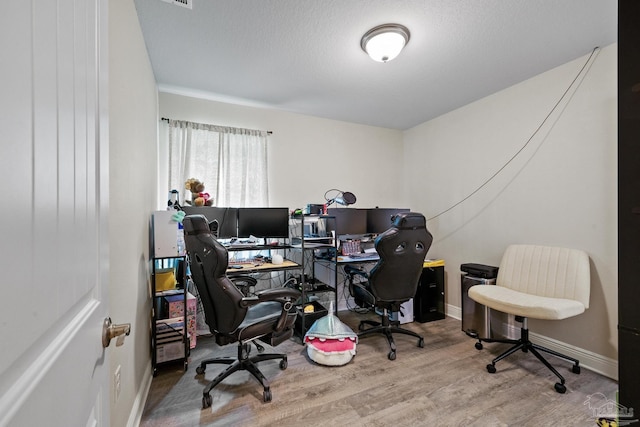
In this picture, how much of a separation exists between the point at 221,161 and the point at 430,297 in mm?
2894

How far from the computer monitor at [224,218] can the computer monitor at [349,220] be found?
108 centimetres

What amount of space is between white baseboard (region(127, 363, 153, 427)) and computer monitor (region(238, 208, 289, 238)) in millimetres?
1380

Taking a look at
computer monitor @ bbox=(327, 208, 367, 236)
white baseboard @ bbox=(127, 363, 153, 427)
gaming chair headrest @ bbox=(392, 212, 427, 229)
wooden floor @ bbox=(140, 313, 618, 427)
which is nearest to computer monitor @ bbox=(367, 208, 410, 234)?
computer monitor @ bbox=(327, 208, 367, 236)

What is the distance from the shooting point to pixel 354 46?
2070 mm

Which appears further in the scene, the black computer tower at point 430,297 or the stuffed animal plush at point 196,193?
the black computer tower at point 430,297

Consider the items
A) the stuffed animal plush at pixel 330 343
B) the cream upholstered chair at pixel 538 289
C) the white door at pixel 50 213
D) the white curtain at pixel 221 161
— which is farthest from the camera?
the white curtain at pixel 221 161

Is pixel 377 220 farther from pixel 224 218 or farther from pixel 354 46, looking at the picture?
pixel 354 46

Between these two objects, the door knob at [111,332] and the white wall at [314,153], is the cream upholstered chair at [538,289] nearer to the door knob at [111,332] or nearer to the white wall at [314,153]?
the white wall at [314,153]

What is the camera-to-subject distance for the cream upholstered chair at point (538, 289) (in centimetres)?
202

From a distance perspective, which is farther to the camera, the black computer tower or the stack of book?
the black computer tower

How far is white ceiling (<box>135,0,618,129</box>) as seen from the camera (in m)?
1.72

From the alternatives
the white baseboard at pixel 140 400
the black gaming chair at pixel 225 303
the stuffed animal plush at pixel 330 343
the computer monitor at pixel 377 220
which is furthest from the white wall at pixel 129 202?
the computer monitor at pixel 377 220

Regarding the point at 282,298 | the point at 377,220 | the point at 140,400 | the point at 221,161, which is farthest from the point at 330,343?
the point at 221,161

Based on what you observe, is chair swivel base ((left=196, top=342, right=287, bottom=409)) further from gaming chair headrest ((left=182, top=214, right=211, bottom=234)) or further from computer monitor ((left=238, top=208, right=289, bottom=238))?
computer monitor ((left=238, top=208, right=289, bottom=238))
